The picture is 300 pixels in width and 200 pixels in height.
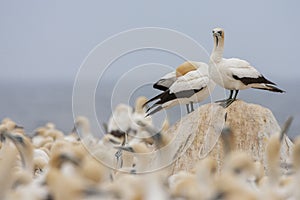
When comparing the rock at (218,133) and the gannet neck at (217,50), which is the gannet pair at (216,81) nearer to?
the gannet neck at (217,50)

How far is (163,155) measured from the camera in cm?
778

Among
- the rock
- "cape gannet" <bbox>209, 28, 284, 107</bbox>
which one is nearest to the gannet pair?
"cape gannet" <bbox>209, 28, 284, 107</bbox>

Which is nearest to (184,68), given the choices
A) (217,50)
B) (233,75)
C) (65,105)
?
(217,50)

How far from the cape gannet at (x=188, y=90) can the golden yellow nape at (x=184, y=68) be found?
0.79ft

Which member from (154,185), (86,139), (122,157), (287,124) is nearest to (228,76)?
(287,124)

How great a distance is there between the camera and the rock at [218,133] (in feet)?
26.8

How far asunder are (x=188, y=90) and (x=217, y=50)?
1.84 feet

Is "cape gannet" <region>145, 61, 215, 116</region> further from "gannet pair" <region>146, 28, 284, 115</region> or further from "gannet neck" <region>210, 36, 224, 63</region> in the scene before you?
"gannet neck" <region>210, 36, 224, 63</region>

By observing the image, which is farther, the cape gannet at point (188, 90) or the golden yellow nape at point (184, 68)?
the golden yellow nape at point (184, 68)

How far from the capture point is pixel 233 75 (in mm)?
8250

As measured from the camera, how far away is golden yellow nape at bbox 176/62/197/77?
881 cm

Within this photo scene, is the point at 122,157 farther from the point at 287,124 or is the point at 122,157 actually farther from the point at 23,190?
the point at 23,190

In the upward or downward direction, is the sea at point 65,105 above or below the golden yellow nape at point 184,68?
above

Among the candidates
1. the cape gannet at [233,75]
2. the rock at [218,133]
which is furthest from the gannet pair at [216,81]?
the rock at [218,133]
